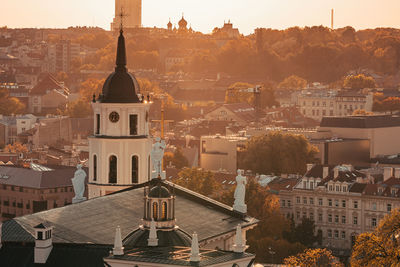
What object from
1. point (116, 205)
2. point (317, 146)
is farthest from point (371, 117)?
point (116, 205)

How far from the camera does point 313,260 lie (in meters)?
69.4

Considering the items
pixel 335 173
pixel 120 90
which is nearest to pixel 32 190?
pixel 335 173

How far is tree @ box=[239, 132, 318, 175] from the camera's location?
116 metres

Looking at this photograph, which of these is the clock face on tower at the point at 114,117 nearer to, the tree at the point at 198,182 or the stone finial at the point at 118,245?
the stone finial at the point at 118,245

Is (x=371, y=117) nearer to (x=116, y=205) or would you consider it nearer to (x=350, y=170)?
(x=350, y=170)

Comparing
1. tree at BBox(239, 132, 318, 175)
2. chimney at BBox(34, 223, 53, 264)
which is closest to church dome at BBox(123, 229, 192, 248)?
chimney at BBox(34, 223, 53, 264)

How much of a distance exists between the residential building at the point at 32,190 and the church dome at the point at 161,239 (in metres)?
58.8

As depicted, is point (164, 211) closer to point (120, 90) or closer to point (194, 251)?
point (194, 251)

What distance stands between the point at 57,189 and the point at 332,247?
20917mm

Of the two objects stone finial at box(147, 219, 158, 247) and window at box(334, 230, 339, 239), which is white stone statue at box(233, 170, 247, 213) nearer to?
stone finial at box(147, 219, 158, 247)

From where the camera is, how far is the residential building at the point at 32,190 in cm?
10044

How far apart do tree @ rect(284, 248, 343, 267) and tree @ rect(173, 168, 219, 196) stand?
18.4m

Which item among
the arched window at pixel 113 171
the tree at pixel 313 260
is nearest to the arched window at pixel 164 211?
the arched window at pixel 113 171

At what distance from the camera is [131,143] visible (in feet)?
182
